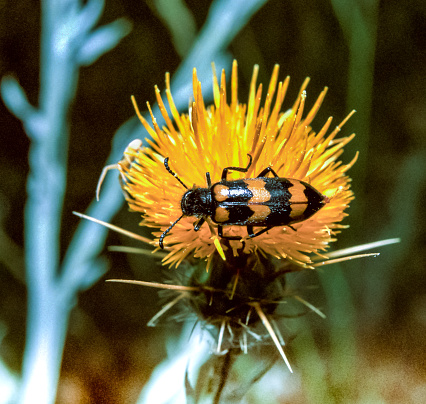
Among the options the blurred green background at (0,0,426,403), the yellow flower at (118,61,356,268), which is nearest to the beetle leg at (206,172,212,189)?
the yellow flower at (118,61,356,268)

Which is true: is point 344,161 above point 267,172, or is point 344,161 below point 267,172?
above

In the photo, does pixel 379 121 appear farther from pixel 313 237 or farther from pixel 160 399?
pixel 160 399

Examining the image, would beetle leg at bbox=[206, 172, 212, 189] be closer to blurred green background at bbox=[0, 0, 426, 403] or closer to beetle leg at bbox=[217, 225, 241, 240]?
beetle leg at bbox=[217, 225, 241, 240]

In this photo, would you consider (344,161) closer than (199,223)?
No

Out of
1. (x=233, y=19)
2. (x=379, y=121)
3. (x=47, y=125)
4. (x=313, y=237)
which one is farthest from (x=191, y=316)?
(x=379, y=121)

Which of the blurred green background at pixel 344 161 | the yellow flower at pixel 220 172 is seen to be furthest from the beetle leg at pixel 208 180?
the blurred green background at pixel 344 161

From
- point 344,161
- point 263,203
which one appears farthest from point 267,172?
point 344,161

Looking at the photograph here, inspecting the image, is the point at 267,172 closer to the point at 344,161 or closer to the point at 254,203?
the point at 254,203
